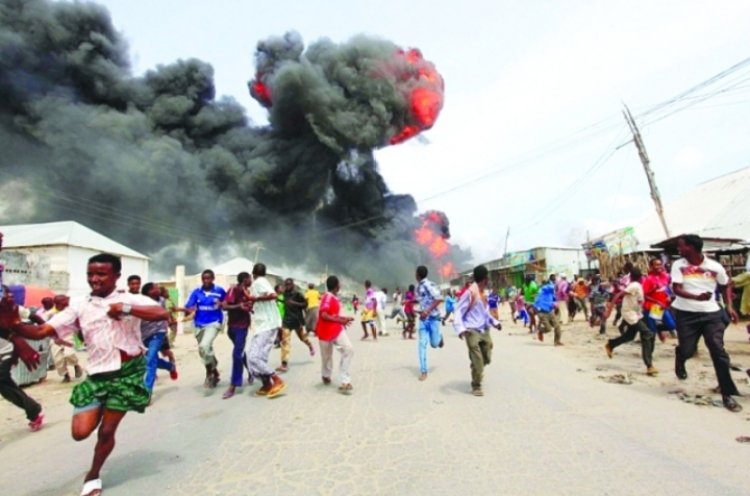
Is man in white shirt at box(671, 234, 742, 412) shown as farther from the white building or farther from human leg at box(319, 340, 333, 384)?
the white building

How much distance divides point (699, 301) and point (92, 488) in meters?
5.20

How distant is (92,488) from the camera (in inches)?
109

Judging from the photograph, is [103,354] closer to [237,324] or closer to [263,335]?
[263,335]

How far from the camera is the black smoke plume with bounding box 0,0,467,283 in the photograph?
32.7m

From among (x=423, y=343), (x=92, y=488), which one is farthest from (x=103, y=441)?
(x=423, y=343)

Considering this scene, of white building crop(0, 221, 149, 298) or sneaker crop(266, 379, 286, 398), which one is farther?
white building crop(0, 221, 149, 298)

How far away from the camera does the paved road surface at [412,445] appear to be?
2775 mm

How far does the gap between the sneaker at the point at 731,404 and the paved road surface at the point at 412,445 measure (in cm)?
10

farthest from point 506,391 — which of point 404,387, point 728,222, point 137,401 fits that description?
point 728,222

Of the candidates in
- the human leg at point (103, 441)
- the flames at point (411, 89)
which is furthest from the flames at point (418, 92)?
the human leg at point (103, 441)

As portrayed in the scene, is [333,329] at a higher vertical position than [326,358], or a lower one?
higher

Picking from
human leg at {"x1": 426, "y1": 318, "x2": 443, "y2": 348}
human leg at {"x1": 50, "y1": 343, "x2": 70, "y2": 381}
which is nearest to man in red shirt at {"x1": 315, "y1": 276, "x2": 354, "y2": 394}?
human leg at {"x1": 426, "y1": 318, "x2": 443, "y2": 348}

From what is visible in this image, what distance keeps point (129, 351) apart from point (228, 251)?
123 ft

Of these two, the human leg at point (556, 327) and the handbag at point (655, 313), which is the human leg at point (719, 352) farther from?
the human leg at point (556, 327)
